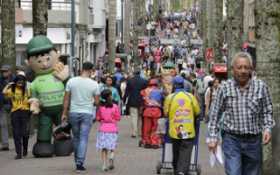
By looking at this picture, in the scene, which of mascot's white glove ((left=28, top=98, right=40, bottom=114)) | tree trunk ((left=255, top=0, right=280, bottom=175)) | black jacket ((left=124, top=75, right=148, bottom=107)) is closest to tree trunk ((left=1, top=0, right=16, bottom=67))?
black jacket ((left=124, top=75, right=148, bottom=107))

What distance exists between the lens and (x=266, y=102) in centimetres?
947

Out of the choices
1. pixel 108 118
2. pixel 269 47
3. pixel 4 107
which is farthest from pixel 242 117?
pixel 4 107

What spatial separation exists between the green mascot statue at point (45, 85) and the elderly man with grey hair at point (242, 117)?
7687 mm

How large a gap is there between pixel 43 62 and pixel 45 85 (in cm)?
46

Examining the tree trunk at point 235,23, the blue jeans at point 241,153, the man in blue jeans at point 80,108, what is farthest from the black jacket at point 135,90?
the blue jeans at point 241,153

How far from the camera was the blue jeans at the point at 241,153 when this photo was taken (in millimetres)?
9508

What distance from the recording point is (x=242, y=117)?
30.9ft

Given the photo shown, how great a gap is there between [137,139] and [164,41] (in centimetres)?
5887

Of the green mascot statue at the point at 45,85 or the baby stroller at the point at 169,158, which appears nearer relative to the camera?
the baby stroller at the point at 169,158

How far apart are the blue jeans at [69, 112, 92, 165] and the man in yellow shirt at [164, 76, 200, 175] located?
1.73 meters

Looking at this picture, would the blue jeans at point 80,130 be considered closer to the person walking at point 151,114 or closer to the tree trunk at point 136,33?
the person walking at point 151,114

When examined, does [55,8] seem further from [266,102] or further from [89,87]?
[266,102]

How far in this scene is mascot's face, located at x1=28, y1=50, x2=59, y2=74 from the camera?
55.6 ft

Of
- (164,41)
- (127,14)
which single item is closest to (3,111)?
(127,14)
